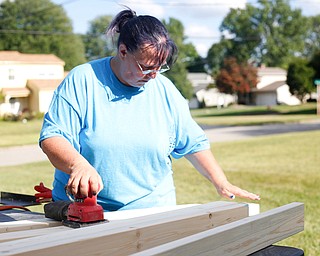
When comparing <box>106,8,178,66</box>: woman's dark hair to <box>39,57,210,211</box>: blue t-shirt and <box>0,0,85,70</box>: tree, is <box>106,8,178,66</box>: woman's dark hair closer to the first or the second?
<box>39,57,210,211</box>: blue t-shirt

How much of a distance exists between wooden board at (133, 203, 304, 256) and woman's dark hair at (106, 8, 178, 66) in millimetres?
809

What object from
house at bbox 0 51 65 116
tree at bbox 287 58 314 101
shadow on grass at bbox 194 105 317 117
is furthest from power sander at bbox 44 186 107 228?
tree at bbox 287 58 314 101

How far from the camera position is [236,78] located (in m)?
71.2

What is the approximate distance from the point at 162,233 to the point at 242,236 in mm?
288

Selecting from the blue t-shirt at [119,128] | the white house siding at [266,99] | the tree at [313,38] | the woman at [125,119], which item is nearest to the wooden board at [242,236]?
the woman at [125,119]

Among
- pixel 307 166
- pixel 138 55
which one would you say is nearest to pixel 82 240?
pixel 138 55

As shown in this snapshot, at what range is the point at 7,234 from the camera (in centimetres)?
207

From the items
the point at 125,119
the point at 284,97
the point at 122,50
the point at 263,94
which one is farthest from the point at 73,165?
the point at 263,94

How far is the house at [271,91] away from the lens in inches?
3046

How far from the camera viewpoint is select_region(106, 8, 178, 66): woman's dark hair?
8.46 ft

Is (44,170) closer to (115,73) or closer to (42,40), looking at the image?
(115,73)

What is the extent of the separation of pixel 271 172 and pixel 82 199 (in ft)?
34.6

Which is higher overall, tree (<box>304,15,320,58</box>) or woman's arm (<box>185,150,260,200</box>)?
tree (<box>304,15,320,58</box>)

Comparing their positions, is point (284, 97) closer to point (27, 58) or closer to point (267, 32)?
point (267, 32)
